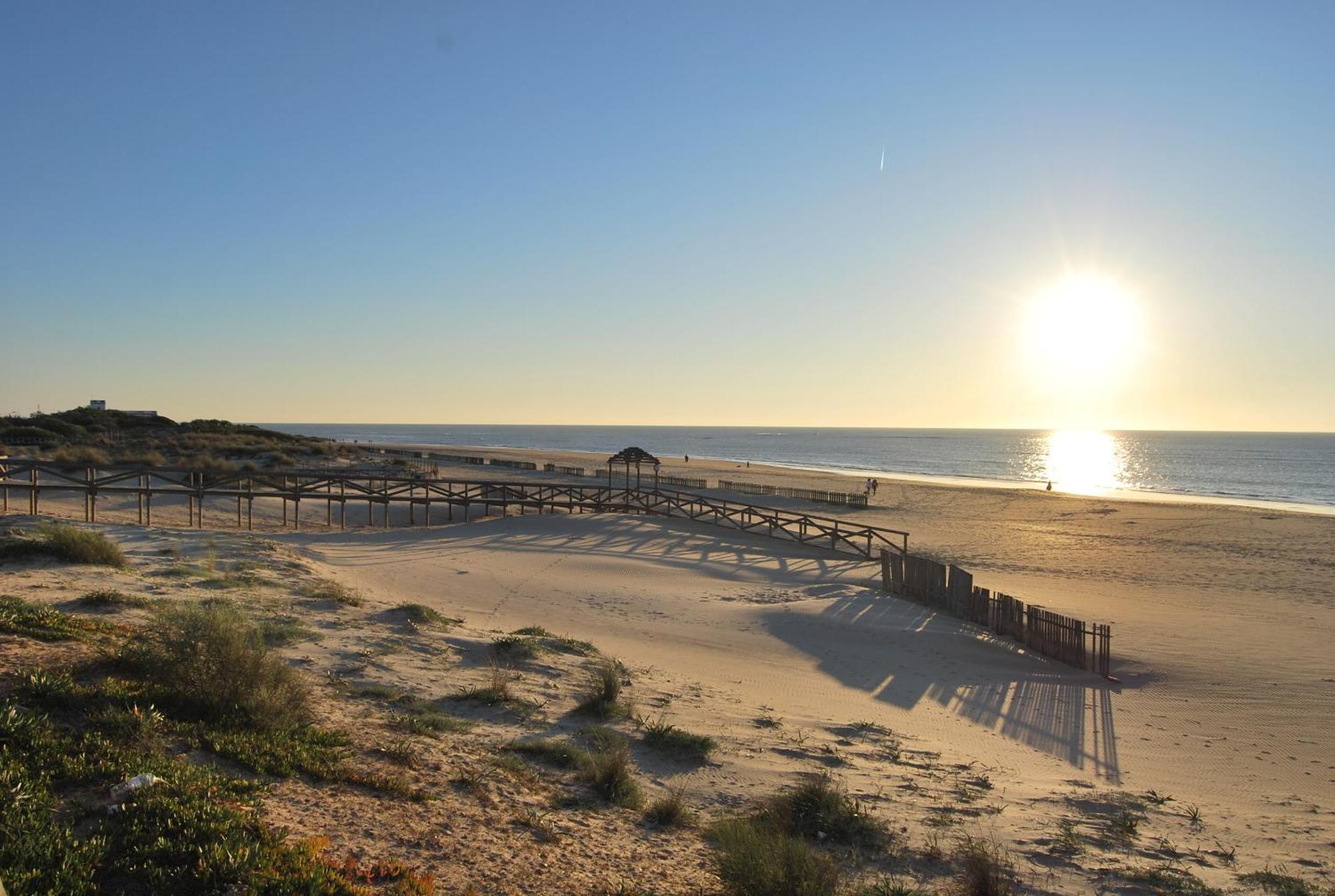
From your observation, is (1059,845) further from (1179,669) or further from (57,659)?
(1179,669)

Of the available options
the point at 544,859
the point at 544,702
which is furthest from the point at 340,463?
the point at 544,859

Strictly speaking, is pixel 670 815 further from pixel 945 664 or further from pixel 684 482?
pixel 684 482

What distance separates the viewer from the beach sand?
759 centimetres

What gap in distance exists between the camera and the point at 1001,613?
52.6 ft

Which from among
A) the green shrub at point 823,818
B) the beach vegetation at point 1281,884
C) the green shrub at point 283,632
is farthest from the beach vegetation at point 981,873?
the green shrub at point 283,632

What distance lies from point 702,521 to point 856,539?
6803 millimetres

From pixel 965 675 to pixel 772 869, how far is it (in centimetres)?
950

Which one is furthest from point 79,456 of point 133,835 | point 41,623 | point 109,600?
point 133,835

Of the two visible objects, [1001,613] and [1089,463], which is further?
[1089,463]

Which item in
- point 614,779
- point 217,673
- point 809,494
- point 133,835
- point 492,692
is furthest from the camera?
point 809,494

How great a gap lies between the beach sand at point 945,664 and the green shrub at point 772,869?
173 cm

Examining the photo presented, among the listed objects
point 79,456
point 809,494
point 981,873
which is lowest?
point 809,494

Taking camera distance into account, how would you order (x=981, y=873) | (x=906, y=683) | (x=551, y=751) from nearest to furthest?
(x=981, y=873) < (x=551, y=751) < (x=906, y=683)

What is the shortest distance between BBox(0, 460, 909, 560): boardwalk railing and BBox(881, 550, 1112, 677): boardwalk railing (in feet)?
16.9
